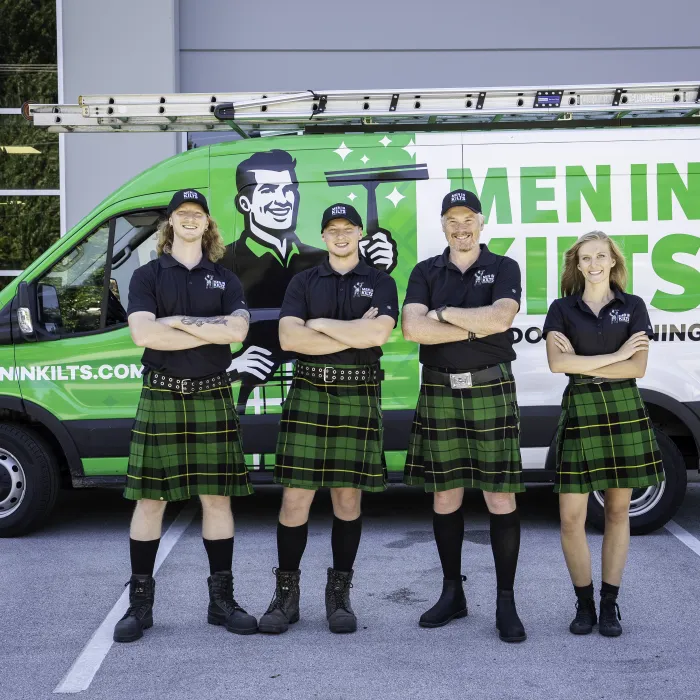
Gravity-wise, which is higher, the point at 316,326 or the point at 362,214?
the point at 362,214

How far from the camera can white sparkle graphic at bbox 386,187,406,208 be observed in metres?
5.80

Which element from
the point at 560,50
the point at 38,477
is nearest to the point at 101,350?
the point at 38,477

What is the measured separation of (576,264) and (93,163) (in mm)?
7280

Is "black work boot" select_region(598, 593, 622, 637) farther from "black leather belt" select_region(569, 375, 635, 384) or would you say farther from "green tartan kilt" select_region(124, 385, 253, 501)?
"green tartan kilt" select_region(124, 385, 253, 501)

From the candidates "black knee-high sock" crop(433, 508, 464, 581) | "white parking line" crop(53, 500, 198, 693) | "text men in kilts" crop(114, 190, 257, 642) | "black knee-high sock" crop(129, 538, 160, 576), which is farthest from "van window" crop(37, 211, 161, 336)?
"black knee-high sock" crop(433, 508, 464, 581)

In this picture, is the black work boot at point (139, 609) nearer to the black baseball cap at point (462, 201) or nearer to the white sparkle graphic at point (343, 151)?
the black baseball cap at point (462, 201)

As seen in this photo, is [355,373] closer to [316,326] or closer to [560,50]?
[316,326]

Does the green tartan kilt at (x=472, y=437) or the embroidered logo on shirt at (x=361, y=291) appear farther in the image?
the embroidered logo on shirt at (x=361, y=291)

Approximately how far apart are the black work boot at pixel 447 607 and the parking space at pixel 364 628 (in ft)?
0.15

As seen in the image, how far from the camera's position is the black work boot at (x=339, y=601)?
4.27 meters

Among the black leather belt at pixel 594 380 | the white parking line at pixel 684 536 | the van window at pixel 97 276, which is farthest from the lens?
the van window at pixel 97 276

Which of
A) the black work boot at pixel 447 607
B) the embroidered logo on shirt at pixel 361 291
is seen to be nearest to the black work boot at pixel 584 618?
the black work boot at pixel 447 607

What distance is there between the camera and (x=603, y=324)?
13.7 feet

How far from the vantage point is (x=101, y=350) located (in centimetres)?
588
